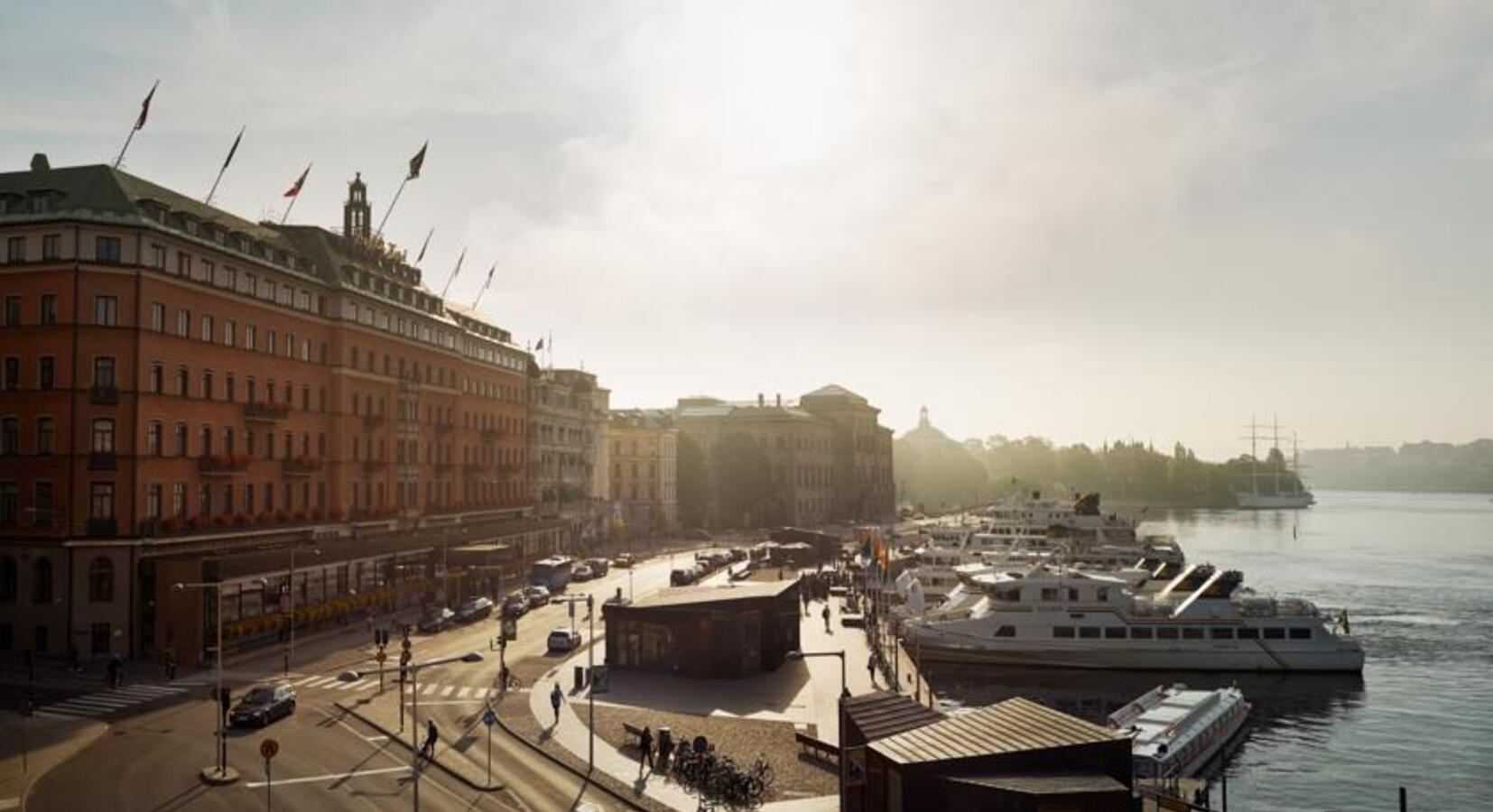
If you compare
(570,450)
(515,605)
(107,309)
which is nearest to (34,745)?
(107,309)

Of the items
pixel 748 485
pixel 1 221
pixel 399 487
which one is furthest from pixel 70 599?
pixel 748 485

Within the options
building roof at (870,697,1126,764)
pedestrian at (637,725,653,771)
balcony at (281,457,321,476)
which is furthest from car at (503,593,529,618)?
building roof at (870,697,1126,764)

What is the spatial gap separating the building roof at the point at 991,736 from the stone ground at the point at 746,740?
1159cm

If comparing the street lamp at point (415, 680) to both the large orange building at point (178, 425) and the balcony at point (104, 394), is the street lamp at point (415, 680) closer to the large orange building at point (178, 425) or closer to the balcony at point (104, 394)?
the large orange building at point (178, 425)

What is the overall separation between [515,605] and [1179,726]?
51109 mm

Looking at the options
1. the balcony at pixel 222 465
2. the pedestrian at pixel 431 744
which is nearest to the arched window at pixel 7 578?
the balcony at pixel 222 465

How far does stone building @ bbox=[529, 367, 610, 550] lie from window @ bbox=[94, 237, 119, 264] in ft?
224

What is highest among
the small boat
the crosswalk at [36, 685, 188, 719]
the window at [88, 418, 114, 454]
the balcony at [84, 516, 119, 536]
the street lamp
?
the window at [88, 418, 114, 454]

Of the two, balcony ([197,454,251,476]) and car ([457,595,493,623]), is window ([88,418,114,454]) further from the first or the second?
car ([457,595,493,623])

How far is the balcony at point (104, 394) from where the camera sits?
63.3m

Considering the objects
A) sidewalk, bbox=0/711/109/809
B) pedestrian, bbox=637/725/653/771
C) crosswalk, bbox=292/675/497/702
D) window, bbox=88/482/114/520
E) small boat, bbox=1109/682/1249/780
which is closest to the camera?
sidewalk, bbox=0/711/109/809

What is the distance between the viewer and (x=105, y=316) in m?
63.9

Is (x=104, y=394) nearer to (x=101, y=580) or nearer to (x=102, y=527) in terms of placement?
(x=102, y=527)

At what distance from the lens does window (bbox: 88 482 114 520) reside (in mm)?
62906
